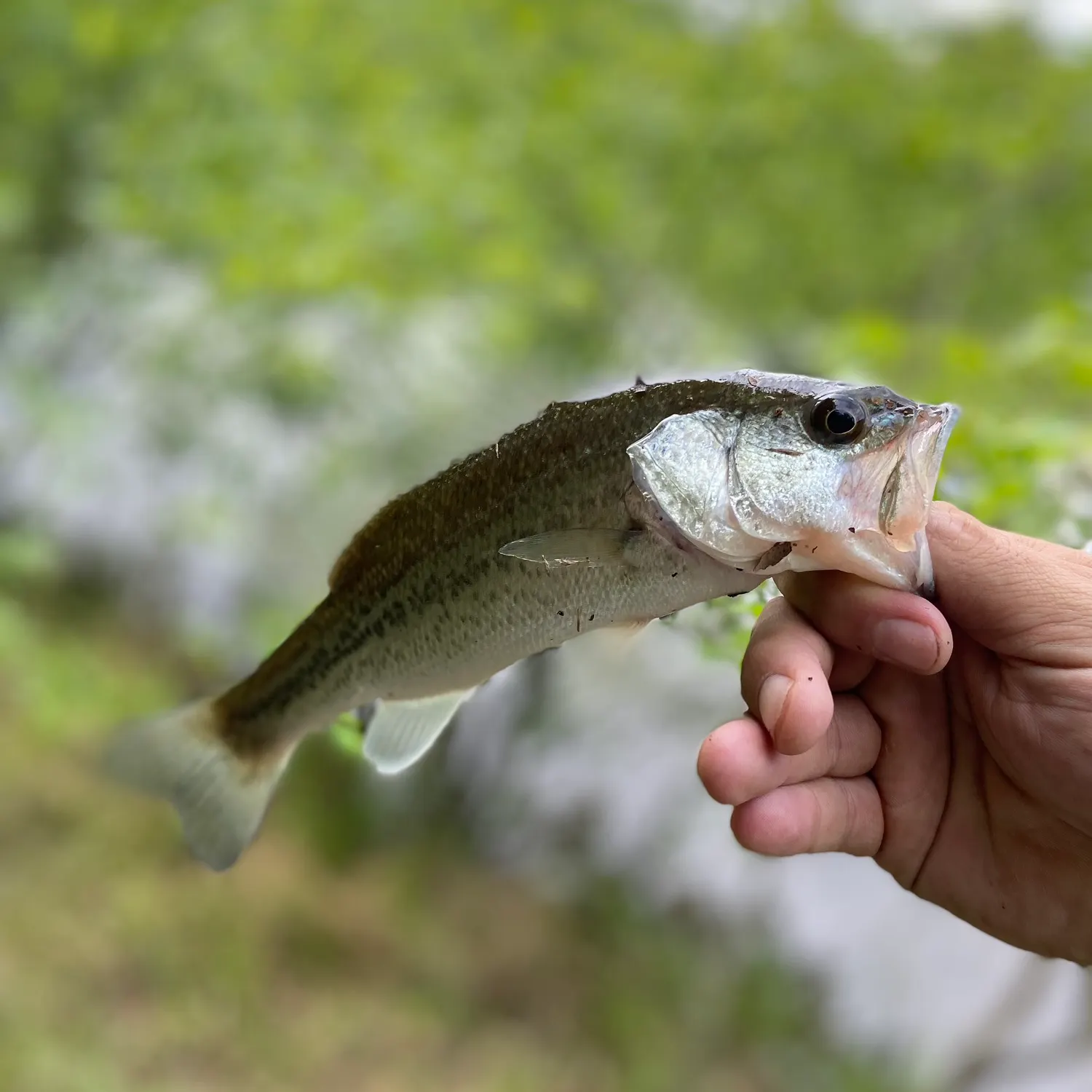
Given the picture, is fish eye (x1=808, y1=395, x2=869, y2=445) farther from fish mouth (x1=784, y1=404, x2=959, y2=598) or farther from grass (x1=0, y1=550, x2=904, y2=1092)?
grass (x1=0, y1=550, x2=904, y2=1092)

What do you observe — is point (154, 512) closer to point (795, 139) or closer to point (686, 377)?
point (795, 139)

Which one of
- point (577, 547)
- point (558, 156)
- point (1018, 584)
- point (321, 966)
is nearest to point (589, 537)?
point (577, 547)

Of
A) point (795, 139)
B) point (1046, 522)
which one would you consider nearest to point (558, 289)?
point (795, 139)

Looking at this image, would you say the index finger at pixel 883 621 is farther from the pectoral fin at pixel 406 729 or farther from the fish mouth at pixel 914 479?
the pectoral fin at pixel 406 729

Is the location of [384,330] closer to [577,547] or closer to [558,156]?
[558,156]

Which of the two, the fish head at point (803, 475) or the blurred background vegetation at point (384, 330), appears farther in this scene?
the blurred background vegetation at point (384, 330)

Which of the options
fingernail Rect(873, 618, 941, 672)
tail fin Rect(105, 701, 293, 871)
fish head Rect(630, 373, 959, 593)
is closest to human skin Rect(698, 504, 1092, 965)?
fingernail Rect(873, 618, 941, 672)

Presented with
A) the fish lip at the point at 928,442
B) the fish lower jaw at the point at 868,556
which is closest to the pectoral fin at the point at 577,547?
the fish lower jaw at the point at 868,556
